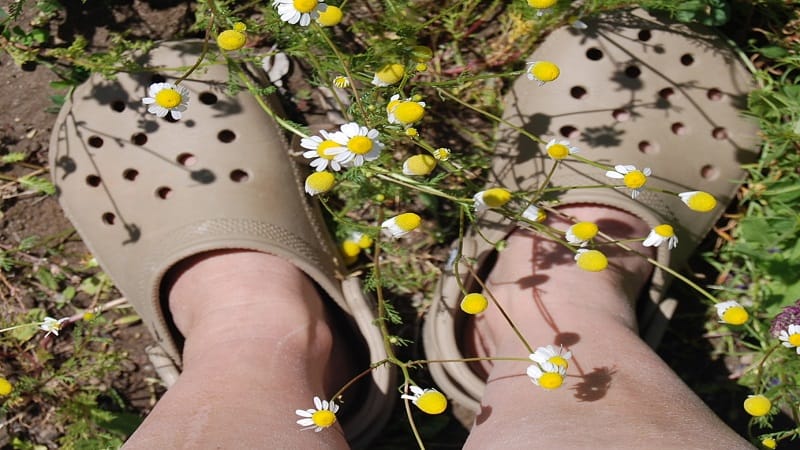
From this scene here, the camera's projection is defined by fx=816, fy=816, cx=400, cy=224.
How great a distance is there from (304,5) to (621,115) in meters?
0.85

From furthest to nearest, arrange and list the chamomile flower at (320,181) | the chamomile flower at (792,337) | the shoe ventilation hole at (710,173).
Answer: the shoe ventilation hole at (710,173) < the chamomile flower at (792,337) < the chamomile flower at (320,181)

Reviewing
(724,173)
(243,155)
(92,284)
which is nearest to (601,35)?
(724,173)

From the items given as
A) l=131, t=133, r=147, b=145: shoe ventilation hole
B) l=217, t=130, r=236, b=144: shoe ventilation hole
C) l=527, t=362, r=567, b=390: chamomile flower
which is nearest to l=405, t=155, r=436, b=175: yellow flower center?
l=527, t=362, r=567, b=390: chamomile flower

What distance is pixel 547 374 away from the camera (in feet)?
3.91

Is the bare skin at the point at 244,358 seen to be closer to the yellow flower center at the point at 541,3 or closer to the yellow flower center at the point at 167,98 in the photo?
the yellow flower center at the point at 167,98

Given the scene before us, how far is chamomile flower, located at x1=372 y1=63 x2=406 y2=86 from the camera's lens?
50.8 inches

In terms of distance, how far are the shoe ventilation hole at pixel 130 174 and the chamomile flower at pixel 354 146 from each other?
29.3 inches

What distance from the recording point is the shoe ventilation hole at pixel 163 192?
5.66 feet

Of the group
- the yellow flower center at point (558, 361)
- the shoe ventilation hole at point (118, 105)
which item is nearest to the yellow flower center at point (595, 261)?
the yellow flower center at point (558, 361)

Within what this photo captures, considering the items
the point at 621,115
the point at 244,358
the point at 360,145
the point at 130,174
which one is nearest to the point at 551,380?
the point at 360,145

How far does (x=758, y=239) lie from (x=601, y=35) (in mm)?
571

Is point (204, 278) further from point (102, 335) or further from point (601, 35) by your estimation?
point (601, 35)

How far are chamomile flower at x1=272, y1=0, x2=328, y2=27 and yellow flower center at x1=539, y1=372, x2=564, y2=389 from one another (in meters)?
0.62

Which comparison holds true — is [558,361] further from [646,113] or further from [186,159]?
[186,159]
